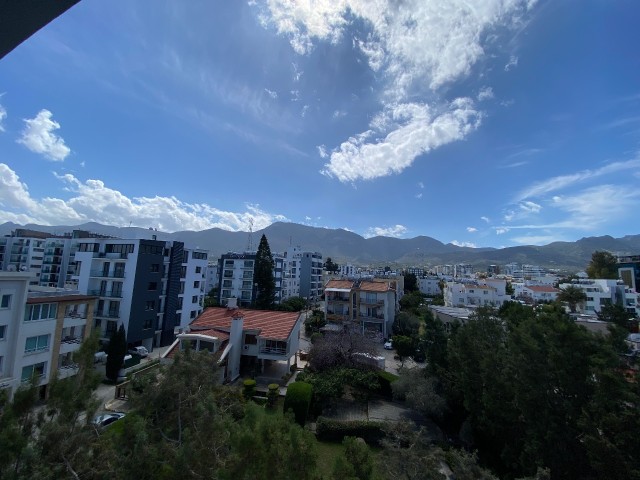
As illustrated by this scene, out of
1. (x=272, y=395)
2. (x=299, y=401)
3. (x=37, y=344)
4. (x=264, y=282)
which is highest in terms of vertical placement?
(x=264, y=282)

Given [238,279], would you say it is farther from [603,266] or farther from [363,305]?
[603,266]

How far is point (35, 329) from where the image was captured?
21.4m

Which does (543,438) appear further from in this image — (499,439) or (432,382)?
(432,382)

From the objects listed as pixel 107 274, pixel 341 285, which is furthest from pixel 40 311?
pixel 341 285

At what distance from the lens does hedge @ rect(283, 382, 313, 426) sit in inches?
814

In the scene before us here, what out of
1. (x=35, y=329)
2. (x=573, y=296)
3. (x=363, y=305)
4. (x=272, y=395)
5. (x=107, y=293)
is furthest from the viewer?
(x=573, y=296)

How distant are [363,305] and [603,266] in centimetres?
6587

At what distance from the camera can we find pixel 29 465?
5.45 m

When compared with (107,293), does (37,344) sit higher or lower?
A: lower

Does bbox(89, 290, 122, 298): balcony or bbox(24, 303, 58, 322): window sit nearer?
bbox(24, 303, 58, 322): window

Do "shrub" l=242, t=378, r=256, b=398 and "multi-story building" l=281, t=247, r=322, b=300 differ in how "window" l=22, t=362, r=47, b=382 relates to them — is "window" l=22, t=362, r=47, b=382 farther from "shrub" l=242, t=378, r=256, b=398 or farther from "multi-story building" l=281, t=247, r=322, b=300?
"multi-story building" l=281, t=247, r=322, b=300

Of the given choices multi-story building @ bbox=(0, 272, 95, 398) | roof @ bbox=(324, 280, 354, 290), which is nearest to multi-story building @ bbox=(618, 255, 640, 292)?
roof @ bbox=(324, 280, 354, 290)

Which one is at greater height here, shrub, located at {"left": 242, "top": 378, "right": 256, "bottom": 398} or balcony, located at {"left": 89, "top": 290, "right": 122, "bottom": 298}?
balcony, located at {"left": 89, "top": 290, "right": 122, "bottom": 298}

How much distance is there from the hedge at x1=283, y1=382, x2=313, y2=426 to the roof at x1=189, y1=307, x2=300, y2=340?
6.34m
